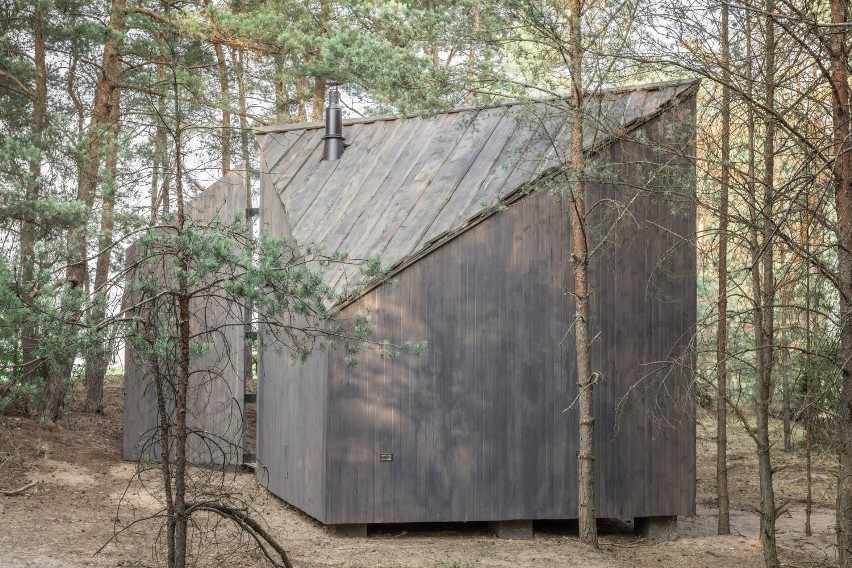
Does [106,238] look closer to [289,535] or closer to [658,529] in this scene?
[289,535]

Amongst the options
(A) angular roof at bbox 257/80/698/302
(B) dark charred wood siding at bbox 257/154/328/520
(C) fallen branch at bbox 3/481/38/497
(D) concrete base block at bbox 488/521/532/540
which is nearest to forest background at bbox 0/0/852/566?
(A) angular roof at bbox 257/80/698/302

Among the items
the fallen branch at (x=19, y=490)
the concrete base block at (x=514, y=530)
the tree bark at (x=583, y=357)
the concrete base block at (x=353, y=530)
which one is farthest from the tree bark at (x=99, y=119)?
the tree bark at (x=583, y=357)

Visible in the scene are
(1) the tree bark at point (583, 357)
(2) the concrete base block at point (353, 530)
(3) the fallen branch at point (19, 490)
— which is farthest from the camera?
(3) the fallen branch at point (19, 490)

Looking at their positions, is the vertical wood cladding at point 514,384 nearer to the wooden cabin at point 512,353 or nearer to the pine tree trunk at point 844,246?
the wooden cabin at point 512,353

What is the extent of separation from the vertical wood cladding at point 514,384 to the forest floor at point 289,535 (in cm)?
37

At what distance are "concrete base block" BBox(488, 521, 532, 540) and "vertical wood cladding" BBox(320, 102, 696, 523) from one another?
14cm

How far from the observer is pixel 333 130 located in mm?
11102

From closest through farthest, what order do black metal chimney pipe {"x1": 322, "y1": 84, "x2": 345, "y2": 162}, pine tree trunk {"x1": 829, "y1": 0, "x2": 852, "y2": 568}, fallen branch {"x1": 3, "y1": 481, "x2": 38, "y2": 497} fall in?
pine tree trunk {"x1": 829, "y1": 0, "x2": 852, "y2": 568} → fallen branch {"x1": 3, "y1": 481, "x2": 38, "y2": 497} → black metal chimney pipe {"x1": 322, "y1": 84, "x2": 345, "y2": 162}

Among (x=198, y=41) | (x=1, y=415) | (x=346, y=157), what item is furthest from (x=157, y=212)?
(x=198, y=41)

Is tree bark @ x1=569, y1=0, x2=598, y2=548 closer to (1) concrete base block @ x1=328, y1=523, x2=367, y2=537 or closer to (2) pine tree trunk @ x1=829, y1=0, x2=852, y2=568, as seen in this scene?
(1) concrete base block @ x1=328, y1=523, x2=367, y2=537

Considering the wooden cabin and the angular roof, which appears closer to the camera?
the wooden cabin

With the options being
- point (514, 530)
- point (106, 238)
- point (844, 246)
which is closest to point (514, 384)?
point (514, 530)

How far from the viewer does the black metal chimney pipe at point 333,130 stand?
1109cm

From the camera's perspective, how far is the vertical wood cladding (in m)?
9.05
